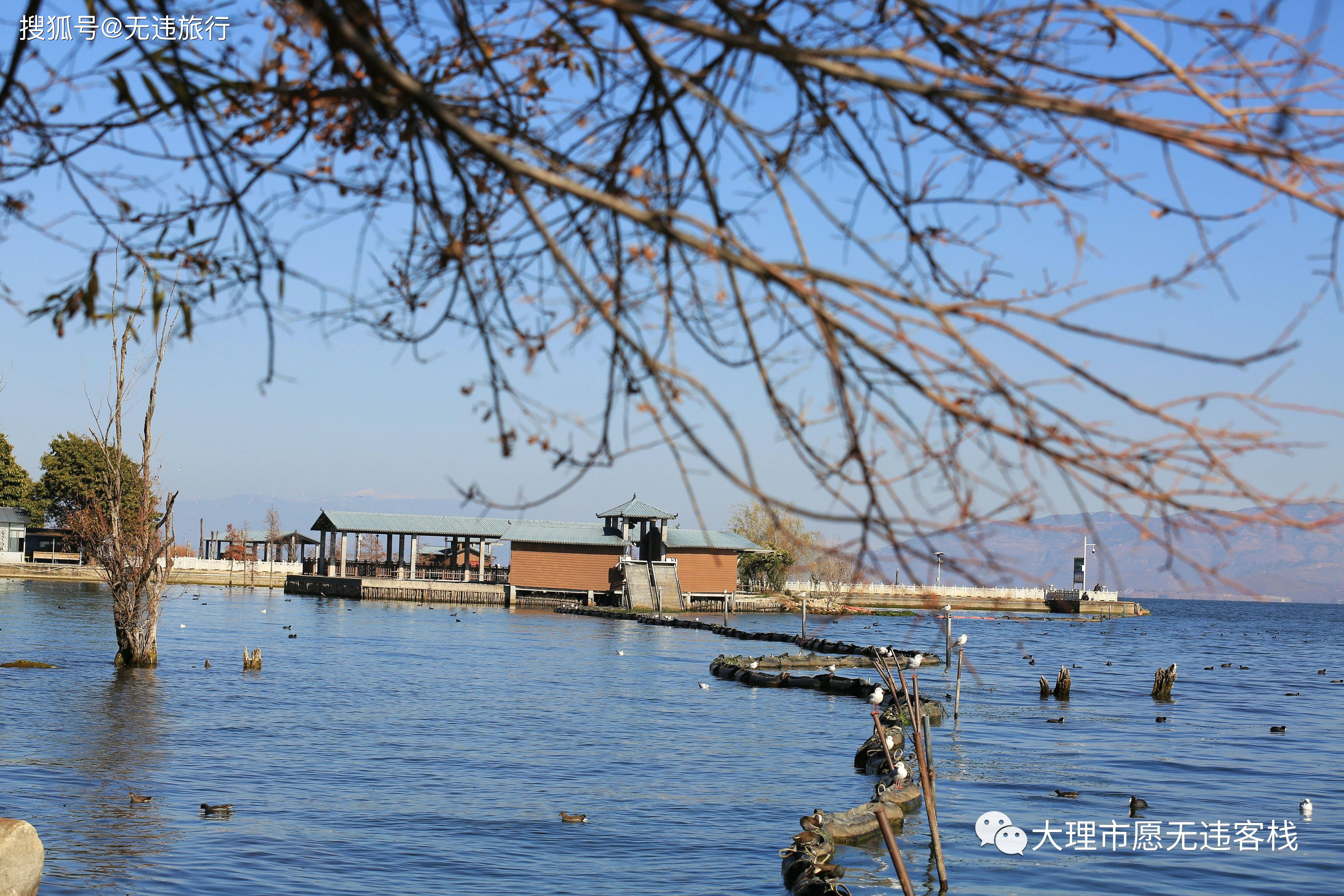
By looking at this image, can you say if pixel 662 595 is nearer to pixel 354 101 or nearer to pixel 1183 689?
pixel 1183 689

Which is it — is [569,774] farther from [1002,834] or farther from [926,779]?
[926,779]

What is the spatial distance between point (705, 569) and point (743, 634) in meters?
22.5

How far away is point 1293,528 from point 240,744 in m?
19.1

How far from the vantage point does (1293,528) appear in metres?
3.19

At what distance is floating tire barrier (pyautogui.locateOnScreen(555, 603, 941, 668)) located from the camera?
136 feet

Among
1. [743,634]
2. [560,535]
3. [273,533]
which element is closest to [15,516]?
[273,533]

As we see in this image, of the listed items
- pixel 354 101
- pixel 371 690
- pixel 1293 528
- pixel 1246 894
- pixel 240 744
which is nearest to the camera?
→ pixel 1293 528

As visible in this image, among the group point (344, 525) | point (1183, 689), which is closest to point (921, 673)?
point (1183, 689)

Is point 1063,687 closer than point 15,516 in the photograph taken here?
Yes

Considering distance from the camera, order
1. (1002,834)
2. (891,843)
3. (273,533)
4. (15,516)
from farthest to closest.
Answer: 1. (273,533)
2. (15,516)
3. (1002,834)
4. (891,843)

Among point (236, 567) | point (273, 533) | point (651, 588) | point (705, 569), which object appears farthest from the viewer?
point (273, 533)

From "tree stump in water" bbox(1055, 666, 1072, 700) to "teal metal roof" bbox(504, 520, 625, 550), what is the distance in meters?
41.9

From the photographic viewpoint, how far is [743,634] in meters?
49.9

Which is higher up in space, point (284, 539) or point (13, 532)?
point (13, 532)
